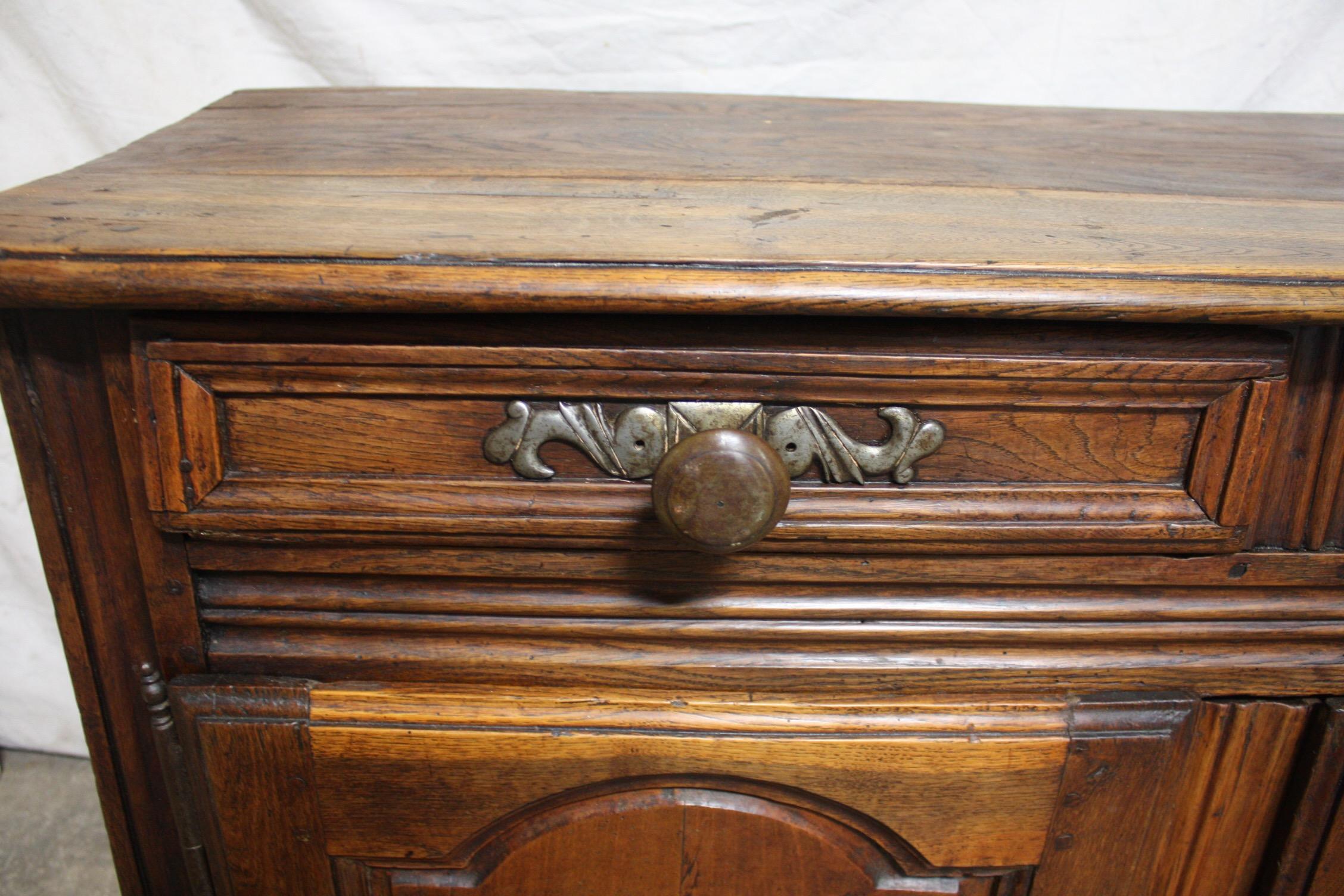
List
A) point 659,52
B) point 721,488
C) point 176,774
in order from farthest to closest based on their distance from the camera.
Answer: point 659,52 < point 176,774 < point 721,488

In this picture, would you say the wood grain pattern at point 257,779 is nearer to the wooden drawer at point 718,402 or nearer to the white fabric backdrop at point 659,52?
the wooden drawer at point 718,402

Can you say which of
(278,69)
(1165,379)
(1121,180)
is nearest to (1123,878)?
(1165,379)

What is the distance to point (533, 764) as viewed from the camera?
499 millimetres

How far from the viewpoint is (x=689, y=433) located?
0.45 metres

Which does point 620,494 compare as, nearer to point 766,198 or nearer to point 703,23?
point 766,198

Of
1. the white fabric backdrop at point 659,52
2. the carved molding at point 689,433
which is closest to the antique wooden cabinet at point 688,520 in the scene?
the carved molding at point 689,433

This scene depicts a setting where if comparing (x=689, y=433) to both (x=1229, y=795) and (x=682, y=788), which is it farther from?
(x=1229, y=795)

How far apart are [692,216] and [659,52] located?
2.01ft

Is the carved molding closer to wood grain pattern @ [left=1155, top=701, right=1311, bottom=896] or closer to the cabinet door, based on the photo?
the cabinet door

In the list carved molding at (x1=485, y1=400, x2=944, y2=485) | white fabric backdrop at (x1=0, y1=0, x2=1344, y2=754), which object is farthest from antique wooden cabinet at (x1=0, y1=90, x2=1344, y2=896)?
white fabric backdrop at (x1=0, y1=0, x2=1344, y2=754)

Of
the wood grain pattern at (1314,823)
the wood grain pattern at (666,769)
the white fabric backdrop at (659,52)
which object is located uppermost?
the white fabric backdrop at (659,52)

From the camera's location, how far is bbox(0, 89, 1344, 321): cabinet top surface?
15.7 inches

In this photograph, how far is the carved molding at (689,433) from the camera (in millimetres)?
443

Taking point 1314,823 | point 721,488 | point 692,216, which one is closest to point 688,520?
point 721,488
